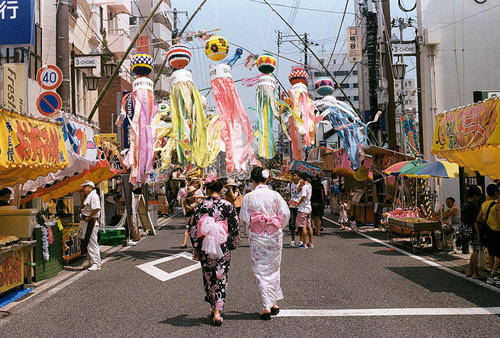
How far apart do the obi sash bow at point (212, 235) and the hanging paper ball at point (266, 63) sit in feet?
29.2

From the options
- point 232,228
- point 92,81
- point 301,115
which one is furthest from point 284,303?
point 92,81

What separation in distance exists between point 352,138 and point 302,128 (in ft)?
6.78

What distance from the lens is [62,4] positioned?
11523 millimetres

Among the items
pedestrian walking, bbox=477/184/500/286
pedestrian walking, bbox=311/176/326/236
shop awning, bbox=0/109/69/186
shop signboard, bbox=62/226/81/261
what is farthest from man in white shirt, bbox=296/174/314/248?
shop awning, bbox=0/109/69/186

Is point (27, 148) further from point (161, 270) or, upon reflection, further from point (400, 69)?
point (400, 69)

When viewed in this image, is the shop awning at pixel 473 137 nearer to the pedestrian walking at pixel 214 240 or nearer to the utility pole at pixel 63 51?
the pedestrian walking at pixel 214 240

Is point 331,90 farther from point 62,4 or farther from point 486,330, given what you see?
point 486,330

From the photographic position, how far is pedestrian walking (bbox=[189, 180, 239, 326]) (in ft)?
19.9

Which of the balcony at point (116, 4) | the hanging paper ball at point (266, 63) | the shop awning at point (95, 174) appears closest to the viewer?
the shop awning at point (95, 174)

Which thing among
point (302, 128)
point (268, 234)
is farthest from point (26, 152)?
point (302, 128)

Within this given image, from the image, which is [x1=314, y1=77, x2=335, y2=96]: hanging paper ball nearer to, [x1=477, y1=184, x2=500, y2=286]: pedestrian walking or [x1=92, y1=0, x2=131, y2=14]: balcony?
[x1=477, y1=184, x2=500, y2=286]: pedestrian walking

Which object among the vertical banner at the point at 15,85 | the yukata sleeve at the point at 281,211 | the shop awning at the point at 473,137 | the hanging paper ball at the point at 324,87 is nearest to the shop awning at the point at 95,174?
the vertical banner at the point at 15,85

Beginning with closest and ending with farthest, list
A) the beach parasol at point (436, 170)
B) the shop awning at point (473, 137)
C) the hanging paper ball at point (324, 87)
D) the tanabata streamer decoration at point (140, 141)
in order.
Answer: the shop awning at point (473, 137) → the beach parasol at point (436, 170) → the tanabata streamer decoration at point (140, 141) → the hanging paper ball at point (324, 87)

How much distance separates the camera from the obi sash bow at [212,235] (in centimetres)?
604
